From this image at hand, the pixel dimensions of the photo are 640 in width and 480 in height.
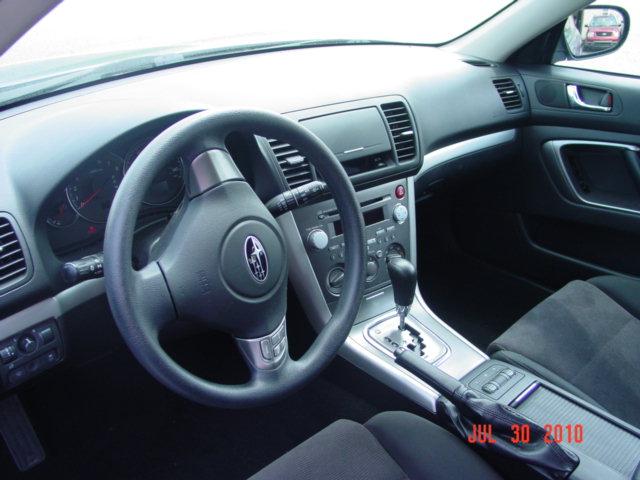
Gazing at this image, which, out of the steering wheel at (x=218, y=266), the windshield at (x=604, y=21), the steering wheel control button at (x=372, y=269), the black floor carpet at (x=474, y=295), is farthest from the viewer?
the black floor carpet at (x=474, y=295)

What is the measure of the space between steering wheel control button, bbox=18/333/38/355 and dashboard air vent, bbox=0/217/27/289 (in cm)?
12

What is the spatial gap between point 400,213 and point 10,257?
1.01 metres

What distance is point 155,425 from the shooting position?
6.22 feet

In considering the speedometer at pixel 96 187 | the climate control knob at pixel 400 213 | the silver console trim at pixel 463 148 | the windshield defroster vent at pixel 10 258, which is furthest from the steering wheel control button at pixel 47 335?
the silver console trim at pixel 463 148

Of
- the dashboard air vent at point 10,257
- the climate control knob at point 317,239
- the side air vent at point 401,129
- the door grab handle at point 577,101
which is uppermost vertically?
the dashboard air vent at point 10,257

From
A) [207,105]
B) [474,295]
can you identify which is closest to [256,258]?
[207,105]

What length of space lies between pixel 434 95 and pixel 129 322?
4.46ft

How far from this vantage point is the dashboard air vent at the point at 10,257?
1048 mm

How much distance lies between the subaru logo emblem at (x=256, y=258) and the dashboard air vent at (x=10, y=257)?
41 centimetres

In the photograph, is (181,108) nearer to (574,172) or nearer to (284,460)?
(284,460)

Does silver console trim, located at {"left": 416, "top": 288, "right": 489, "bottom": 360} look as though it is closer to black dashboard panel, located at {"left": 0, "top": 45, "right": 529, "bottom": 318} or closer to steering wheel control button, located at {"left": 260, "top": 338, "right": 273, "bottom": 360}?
black dashboard panel, located at {"left": 0, "top": 45, "right": 529, "bottom": 318}

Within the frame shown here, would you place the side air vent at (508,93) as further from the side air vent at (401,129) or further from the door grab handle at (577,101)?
the side air vent at (401,129)

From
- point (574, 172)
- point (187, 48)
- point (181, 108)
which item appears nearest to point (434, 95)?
point (574, 172)

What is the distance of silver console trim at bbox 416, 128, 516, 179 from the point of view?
1.89 m
